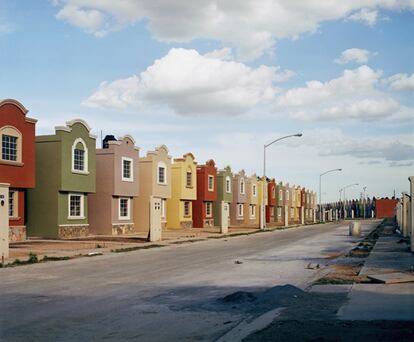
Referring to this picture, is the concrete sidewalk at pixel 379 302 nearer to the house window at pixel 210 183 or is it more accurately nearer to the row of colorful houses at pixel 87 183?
the row of colorful houses at pixel 87 183

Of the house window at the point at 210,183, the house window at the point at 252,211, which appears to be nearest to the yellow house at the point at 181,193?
the house window at the point at 210,183

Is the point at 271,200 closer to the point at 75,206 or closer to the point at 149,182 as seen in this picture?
the point at 149,182

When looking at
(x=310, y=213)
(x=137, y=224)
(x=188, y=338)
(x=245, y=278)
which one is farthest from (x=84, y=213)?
(x=310, y=213)

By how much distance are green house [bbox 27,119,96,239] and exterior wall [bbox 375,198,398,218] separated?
101 metres

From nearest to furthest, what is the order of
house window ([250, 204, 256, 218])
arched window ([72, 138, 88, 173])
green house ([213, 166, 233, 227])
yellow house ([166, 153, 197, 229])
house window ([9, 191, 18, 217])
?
house window ([9, 191, 18, 217])
arched window ([72, 138, 88, 173])
yellow house ([166, 153, 197, 229])
green house ([213, 166, 233, 227])
house window ([250, 204, 256, 218])

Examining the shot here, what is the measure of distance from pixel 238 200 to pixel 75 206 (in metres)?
34.8

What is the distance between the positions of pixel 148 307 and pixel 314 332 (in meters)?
3.82

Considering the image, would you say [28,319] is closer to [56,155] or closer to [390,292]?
[390,292]

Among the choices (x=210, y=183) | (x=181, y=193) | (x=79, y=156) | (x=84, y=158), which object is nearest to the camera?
(x=79, y=156)

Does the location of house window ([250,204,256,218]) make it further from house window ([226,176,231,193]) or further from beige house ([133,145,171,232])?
beige house ([133,145,171,232])

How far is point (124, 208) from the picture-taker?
4281 cm

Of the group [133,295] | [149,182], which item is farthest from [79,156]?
[133,295]

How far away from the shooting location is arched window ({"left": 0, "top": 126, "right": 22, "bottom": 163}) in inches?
1217

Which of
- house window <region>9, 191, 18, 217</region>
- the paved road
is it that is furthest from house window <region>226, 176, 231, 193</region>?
the paved road
